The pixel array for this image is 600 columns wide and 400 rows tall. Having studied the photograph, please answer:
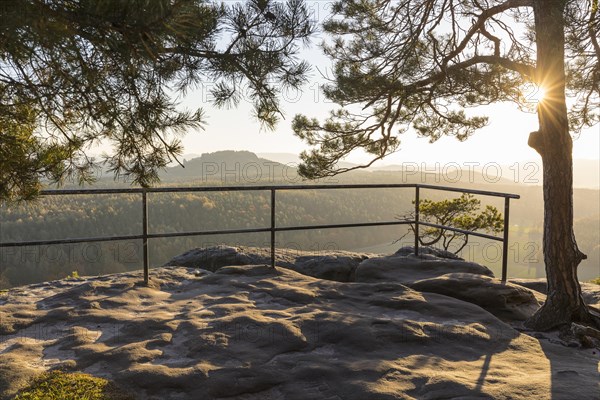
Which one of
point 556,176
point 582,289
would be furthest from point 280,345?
point 582,289

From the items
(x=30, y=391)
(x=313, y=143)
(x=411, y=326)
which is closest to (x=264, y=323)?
(x=411, y=326)

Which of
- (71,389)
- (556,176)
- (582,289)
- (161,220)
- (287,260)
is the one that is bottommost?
(161,220)

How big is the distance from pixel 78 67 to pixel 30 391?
5.21ft

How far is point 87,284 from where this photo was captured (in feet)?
14.0

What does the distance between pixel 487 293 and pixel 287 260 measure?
2.29 metres

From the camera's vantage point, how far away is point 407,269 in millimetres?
5262

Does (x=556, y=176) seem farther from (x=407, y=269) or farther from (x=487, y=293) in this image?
(x=407, y=269)

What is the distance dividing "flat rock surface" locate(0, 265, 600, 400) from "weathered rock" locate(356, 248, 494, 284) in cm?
86

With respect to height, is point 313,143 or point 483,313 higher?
point 313,143

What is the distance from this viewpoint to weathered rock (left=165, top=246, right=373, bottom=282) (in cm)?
579

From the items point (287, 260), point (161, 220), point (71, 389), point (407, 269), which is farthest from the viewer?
point (161, 220)

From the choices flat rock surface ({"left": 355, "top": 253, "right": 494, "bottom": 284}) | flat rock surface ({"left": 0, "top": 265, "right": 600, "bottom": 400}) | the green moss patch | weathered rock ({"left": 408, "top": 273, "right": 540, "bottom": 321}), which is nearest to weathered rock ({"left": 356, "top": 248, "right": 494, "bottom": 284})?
flat rock surface ({"left": 355, "top": 253, "right": 494, "bottom": 284})

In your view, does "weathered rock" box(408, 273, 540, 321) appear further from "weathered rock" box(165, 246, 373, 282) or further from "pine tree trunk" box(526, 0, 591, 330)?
"weathered rock" box(165, 246, 373, 282)

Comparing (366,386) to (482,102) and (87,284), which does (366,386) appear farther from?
(482,102)
